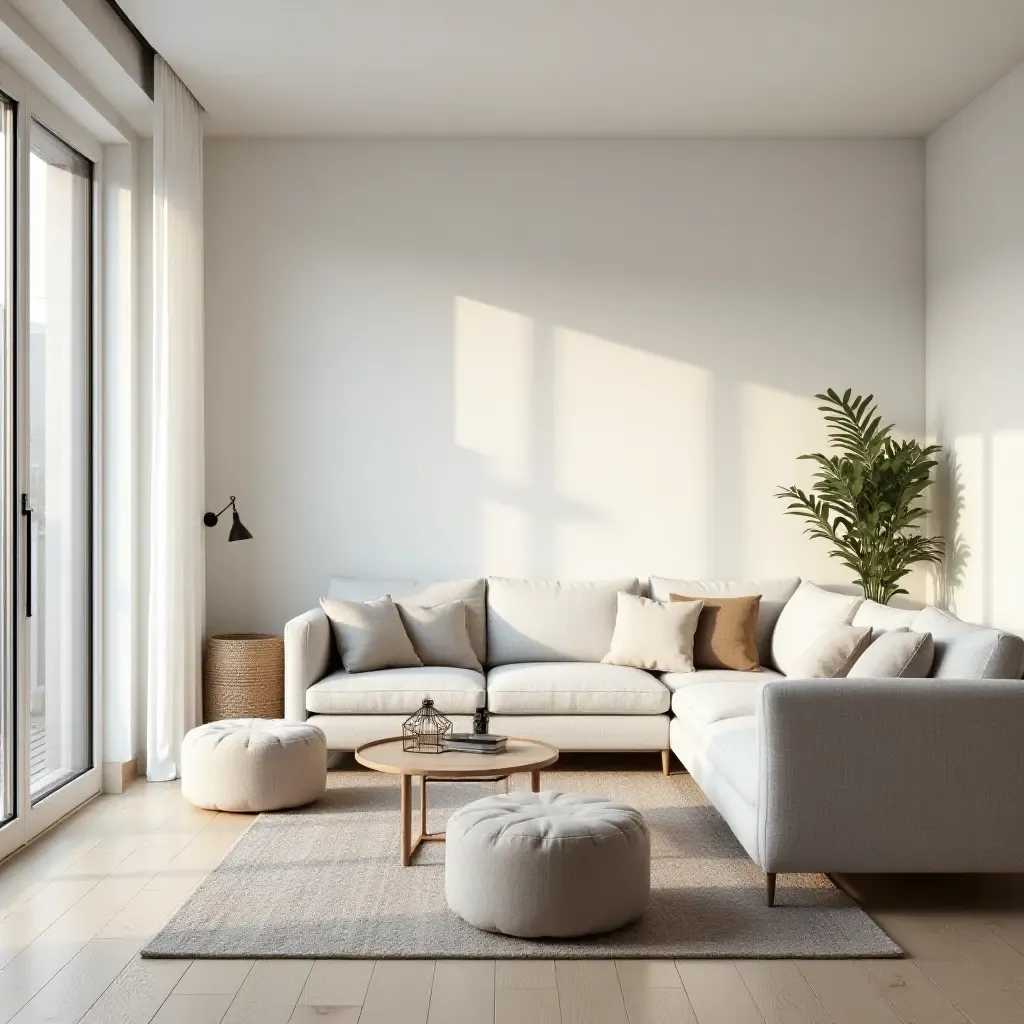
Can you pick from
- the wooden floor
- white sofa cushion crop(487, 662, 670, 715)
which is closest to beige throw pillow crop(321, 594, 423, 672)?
white sofa cushion crop(487, 662, 670, 715)

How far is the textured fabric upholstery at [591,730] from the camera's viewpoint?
512 cm

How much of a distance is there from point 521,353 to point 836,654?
99.1 inches

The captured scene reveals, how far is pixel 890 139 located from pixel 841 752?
12.9 ft

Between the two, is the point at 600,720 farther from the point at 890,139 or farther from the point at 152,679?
the point at 890,139

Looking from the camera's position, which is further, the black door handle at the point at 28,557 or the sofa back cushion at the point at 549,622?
the sofa back cushion at the point at 549,622

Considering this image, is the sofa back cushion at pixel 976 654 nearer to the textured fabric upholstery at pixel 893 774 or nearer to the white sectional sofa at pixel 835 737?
the white sectional sofa at pixel 835 737

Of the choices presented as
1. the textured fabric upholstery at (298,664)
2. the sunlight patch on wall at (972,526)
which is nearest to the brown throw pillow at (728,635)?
the sunlight patch on wall at (972,526)

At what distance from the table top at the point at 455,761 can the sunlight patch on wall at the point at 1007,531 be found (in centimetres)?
228

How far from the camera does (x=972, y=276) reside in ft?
17.9

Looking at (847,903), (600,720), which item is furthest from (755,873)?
(600,720)

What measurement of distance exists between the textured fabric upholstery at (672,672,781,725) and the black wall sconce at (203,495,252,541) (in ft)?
7.41

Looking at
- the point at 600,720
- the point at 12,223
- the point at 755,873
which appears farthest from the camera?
the point at 600,720

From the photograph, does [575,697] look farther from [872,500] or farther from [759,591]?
[872,500]

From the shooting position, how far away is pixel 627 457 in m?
6.06
